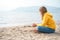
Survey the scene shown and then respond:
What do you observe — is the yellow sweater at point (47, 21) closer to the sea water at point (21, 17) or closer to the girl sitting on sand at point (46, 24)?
the girl sitting on sand at point (46, 24)

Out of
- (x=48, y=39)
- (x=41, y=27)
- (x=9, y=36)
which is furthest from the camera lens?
(x=41, y=27)

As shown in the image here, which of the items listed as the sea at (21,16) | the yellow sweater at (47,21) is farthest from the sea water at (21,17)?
the yellow sweater at (47,21)

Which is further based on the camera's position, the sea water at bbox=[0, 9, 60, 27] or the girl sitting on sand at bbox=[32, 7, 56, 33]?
the sea water at bbox=[0, 9, 60, 27]

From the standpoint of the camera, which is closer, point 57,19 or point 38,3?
point 57,19

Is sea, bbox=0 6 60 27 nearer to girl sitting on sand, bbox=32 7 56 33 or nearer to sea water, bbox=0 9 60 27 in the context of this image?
sea water, bbox=0 9 60 27

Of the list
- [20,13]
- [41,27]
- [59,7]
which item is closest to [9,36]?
[41,27]

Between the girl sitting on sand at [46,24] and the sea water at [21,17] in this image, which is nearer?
the girl sitting on sand at [46,24]

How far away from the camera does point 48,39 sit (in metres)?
3.57

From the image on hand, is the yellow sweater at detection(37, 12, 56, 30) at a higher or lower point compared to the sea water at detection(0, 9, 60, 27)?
higher

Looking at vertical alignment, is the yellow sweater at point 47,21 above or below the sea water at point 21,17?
above

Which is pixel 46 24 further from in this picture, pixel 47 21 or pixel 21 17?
pixel 21 17

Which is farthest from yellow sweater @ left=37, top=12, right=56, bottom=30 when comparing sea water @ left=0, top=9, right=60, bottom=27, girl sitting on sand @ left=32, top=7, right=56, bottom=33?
sea water @ left=0, top=9, right=60, bottom=27

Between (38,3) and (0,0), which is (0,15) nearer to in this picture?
(0,0)

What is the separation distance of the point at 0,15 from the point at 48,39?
12.4 ft
